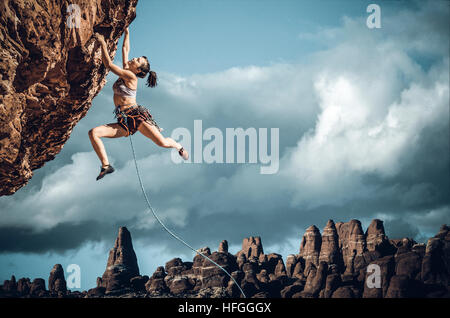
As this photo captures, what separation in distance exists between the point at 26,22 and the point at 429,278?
100488 mm

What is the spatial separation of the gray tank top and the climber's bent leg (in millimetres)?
728

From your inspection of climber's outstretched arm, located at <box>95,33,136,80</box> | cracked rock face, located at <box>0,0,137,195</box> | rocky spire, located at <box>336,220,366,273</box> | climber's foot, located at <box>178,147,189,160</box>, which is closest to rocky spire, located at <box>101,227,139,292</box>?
rocky spire, located at <box>336,220,366,273</box>

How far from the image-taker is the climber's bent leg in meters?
8.30

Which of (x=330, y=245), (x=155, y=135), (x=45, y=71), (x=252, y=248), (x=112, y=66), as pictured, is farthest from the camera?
(x=252, y=248)

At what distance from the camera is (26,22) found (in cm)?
877

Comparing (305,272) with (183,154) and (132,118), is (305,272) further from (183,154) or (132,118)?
(132,118)

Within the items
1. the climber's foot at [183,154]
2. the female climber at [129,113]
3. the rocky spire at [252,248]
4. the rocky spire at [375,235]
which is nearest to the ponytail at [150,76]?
the female climber at [129,113]

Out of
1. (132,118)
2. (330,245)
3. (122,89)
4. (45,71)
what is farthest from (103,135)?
(330,245)

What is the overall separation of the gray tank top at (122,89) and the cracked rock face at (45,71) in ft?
6.82

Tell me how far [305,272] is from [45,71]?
A: 110447 mm

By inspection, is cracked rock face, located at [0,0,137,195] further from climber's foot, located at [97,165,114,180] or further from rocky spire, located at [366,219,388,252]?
rocky spire, located at [366,219,388,252]

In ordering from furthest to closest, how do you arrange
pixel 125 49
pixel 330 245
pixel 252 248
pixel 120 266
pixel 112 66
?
1. pixel 252 248
2. pixel 120 266
3. pixel 330 245
4. pixel 125 49
5. pixel 112 66

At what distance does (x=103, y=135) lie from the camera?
8539 millimetres
